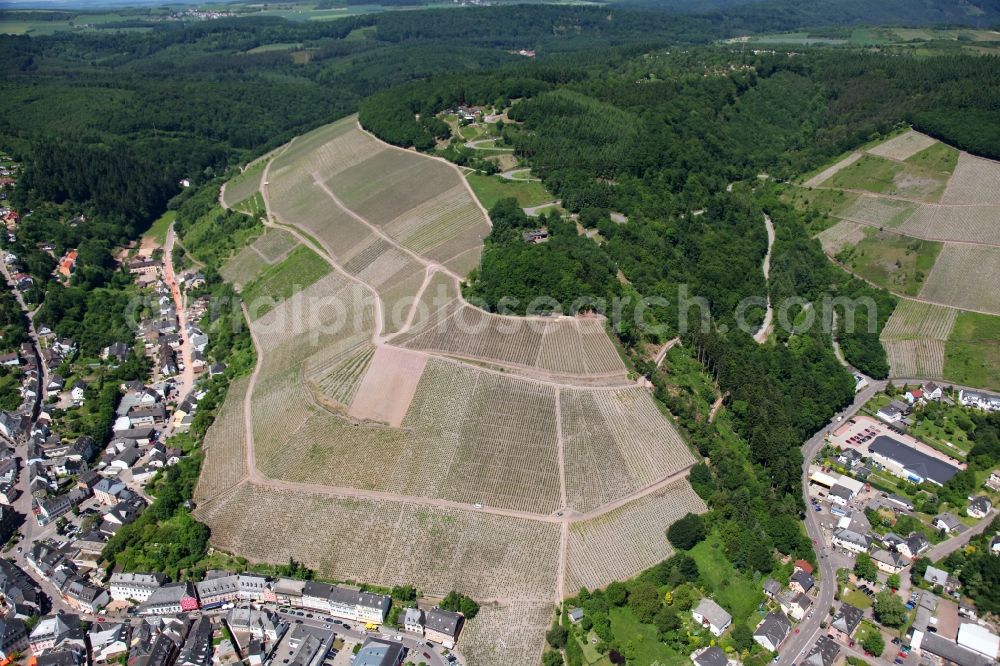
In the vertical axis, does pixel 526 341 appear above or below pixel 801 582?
above

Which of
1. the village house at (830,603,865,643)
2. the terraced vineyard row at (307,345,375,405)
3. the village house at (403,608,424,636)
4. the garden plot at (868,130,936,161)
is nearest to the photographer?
the village house at (403,608,424,636)

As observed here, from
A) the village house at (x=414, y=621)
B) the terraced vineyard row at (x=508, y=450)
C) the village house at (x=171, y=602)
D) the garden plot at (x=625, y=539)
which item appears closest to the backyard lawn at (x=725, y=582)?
the garden plot at (x=625, y=539)

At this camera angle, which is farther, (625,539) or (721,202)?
(721,202)

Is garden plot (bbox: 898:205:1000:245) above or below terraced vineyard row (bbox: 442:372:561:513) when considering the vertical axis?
above

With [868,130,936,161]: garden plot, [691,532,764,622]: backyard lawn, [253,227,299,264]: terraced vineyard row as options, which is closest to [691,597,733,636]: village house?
[691,532,764,622]: backyard lawn

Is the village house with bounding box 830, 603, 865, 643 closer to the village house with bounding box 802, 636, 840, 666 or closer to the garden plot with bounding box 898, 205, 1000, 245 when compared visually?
the village house with bounding box 802, 636, 840, 666

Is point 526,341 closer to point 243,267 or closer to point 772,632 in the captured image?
point 772,632

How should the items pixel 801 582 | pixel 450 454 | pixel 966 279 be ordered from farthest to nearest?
pixel 966 279 → pixel 450 454 → pixel 801 582

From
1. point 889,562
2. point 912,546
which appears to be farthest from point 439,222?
point 912,546
